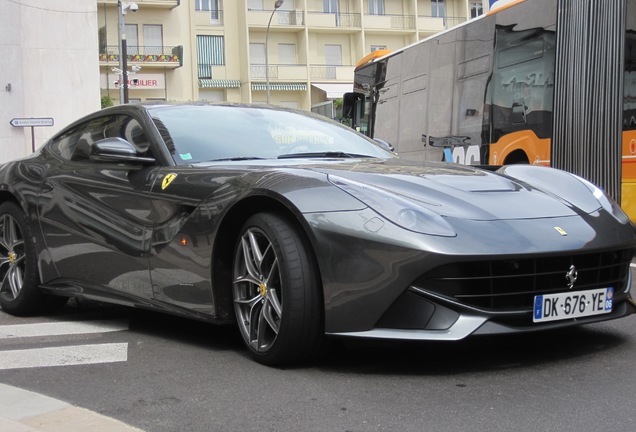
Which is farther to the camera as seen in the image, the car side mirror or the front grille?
the car side mirror

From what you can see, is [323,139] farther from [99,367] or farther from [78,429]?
[78,429]

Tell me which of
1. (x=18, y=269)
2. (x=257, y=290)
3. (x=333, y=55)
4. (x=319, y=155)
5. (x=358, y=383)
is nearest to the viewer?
(x=358, y=383)

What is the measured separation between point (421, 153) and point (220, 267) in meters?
10.4

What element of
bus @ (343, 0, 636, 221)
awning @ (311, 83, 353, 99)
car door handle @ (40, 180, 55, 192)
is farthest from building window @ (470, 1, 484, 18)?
car door handle @ (40, 180, 55, 192)

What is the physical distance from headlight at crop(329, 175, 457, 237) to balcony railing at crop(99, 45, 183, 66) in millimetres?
49507

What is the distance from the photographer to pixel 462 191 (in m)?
3.98

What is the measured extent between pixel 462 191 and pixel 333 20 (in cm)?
5426

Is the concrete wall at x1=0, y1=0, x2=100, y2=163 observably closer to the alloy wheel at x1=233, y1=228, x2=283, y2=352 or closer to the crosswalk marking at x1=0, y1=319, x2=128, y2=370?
the crosswalk marking at x1=0, y1=319, x2=128, y2=370

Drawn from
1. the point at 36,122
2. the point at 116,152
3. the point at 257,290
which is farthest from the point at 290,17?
the point at 257,290

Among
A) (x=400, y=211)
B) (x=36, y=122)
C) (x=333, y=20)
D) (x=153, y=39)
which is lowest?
(x=400, y=211)

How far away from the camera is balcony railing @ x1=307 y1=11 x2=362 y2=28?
185 ft

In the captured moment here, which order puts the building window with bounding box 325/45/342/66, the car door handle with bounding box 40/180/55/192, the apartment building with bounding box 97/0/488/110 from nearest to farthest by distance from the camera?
the car door handle with bounding box 40/180/55/192
the apartment building with bounding box 97/0/488/110
the building window with bounding box 325/45/342/66

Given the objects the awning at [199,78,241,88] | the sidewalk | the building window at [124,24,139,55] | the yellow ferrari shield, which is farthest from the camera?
the awning at [199,78,241,88]

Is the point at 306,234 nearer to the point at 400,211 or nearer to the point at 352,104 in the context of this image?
the point at 400,211
